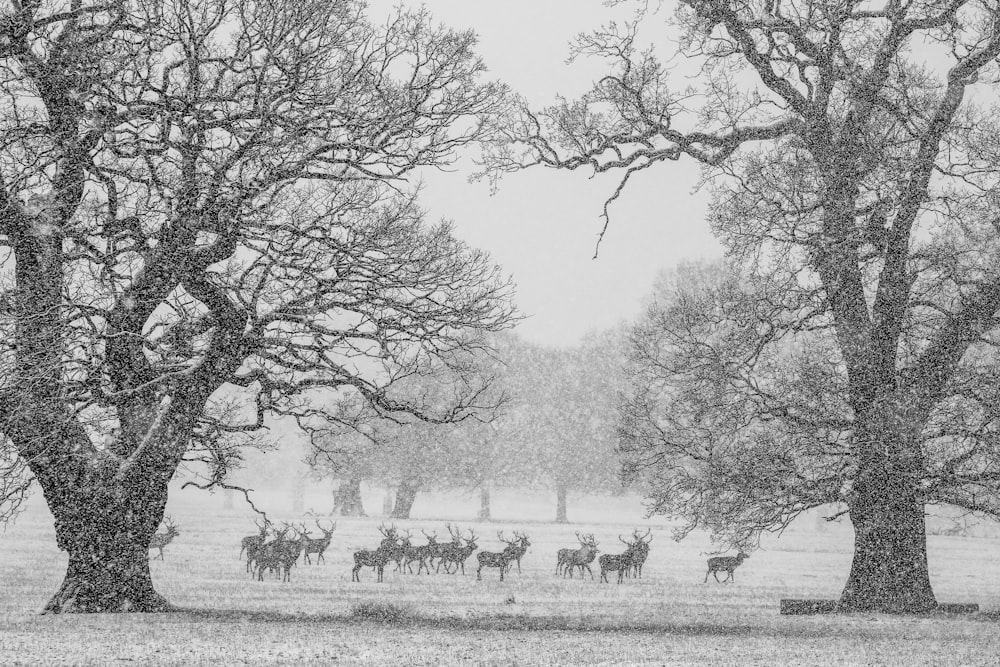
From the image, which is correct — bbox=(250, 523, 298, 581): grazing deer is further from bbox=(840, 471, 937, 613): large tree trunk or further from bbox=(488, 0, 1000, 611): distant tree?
bbox=(840, 471, 937, 613): large tree trunk

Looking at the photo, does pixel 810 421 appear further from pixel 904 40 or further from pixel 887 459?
pixel 904 40

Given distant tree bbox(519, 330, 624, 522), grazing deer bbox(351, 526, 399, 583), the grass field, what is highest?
distant tree bbox(519, 330, 624, 522)

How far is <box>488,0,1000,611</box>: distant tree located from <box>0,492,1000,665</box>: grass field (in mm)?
2180

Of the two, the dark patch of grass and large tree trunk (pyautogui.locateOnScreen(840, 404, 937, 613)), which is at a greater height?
large tree trunk (pyautogui.locateOnScreen(840, 404, 937, 613))

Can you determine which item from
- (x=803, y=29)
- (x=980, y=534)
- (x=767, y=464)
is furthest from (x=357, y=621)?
(x=980, y=534)

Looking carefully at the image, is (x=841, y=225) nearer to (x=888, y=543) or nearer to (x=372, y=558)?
(x=888, y=543)

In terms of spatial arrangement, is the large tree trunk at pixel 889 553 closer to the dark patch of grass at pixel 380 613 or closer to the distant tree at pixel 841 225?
the distant tree at pixel 841 225

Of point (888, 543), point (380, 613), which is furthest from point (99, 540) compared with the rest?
point (888, 543)

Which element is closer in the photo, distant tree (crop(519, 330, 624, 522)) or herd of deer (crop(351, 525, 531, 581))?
herd of deer (crop(351, 525, 531, 581))

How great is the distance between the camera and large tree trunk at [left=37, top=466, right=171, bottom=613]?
564 inches

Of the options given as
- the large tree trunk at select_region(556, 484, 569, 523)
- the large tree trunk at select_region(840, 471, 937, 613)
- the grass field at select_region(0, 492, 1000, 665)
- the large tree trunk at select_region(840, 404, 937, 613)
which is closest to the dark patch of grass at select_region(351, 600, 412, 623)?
the grass field at select_region(0, 492, 1000, 665)

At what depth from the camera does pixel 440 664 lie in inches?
400

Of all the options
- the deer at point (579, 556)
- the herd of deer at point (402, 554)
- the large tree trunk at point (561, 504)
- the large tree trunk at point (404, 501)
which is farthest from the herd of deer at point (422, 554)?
the large tree trunk at point (561, 504)

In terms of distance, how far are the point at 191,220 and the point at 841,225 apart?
10467 millimetres
